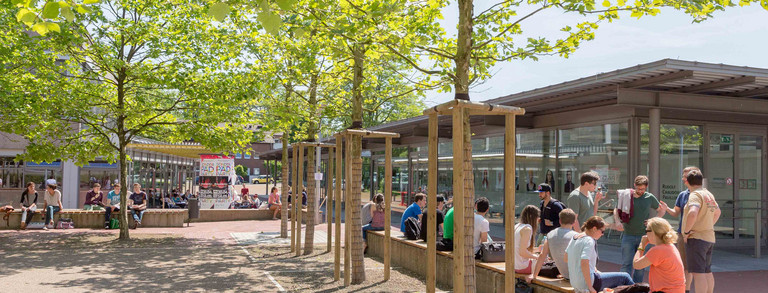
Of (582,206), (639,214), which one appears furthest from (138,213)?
(639,214)

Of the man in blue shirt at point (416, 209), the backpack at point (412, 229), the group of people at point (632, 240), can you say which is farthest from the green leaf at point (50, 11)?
the man in blue shirt at point (416, 209)

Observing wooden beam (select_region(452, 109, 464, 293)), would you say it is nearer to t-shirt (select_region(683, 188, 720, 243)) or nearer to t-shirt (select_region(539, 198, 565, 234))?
t-shirt (select_region(683, 188, 720, 243))

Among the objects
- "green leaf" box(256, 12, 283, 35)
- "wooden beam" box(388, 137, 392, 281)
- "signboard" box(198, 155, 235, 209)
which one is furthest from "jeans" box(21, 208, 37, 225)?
"green leaf" box(256, 12, 283, 35)

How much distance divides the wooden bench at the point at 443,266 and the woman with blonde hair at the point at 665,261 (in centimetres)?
78

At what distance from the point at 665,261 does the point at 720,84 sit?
5793 mm

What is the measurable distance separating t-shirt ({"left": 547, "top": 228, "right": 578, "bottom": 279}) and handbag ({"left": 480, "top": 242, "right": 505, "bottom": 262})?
4.38 ft

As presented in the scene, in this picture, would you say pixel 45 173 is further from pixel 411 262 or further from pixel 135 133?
pixel 411 262

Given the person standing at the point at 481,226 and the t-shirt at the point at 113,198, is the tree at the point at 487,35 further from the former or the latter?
the t-shirt at the point at 113,198

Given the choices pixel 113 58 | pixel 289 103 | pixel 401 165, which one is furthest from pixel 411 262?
pixel 401 165

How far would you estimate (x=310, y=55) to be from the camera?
10461 millimetres

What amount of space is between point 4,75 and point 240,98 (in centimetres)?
488

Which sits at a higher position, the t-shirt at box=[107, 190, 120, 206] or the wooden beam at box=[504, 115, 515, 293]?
the wooden beam at box=[504, 115, 515, 293]

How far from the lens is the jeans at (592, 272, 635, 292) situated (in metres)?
6.48

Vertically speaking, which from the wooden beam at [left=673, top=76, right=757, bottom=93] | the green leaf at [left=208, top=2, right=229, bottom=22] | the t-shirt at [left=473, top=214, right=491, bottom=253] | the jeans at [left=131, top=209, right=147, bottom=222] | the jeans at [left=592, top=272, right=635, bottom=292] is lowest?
the jeans at [left=131, top=209, right=147, bottom=222]
